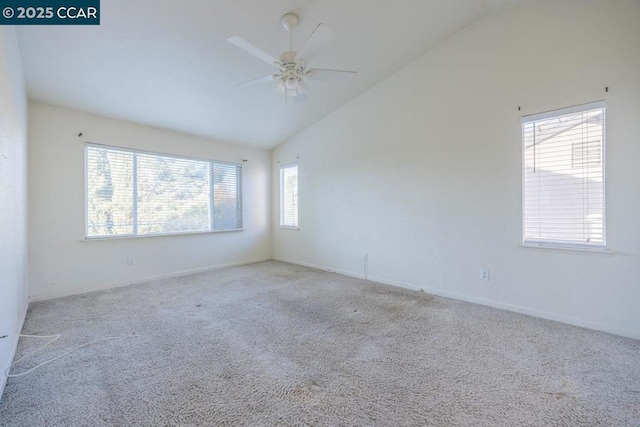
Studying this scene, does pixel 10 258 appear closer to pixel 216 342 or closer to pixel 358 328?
pixel 216 342

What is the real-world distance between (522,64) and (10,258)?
498 centimetres

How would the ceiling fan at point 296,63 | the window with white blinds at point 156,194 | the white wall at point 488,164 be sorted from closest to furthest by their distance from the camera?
the ceiling fan at point 296,63
the white wall at point 488,164
the window with white blinds at point 156,194

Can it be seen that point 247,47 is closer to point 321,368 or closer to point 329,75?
point 329,75

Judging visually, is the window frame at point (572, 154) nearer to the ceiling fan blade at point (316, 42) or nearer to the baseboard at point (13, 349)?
the ceiling fan blade at point (316, 42)

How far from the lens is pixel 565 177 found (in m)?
2.73

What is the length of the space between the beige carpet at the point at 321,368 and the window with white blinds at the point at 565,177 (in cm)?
90

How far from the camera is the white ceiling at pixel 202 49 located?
2465mm

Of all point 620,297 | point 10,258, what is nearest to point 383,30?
point 620,297

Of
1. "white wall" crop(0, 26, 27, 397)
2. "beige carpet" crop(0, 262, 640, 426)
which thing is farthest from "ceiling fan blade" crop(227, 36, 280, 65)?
"beige carpet" crop(0, 262, 640, 426)

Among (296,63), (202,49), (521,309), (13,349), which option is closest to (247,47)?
(296,63)

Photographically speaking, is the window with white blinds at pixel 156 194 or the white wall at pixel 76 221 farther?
the window with white blinds at pixel 156 194

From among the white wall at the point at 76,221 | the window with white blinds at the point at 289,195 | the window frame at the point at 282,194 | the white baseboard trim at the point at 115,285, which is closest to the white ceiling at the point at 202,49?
the white wall at the point at 76,221

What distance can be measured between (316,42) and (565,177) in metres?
2.70

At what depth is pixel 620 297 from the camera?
96.8 inches
